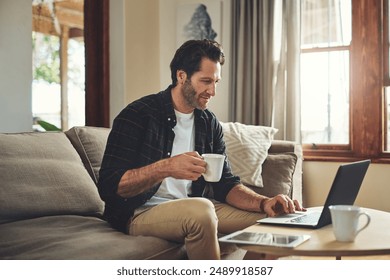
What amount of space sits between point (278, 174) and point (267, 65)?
2.98 ft

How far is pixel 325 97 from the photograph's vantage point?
130 inches

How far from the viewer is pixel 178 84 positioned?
6.39 feet

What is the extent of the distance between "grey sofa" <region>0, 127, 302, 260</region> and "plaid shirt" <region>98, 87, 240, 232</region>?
99mm

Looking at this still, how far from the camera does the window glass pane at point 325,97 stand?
3246 millimetres

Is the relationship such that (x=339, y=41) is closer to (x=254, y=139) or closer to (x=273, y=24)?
(x=273, y=24)

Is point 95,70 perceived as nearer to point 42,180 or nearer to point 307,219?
point 42,180

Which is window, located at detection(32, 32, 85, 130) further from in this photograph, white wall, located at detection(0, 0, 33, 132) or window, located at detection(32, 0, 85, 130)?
white wall, located at detection(0, 0, 33, 132)

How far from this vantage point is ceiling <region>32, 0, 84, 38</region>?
327cm

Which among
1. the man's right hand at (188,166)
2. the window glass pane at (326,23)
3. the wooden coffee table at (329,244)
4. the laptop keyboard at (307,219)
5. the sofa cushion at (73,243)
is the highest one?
the window glass pane at (326,23)

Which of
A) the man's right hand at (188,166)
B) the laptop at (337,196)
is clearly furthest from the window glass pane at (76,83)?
the laptop at (337,196)

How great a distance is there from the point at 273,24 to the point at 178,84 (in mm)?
1485

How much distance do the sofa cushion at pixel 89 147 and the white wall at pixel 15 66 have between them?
847 mm

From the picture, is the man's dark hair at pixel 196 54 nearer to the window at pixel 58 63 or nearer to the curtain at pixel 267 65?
the curtain at pixel 267 65
